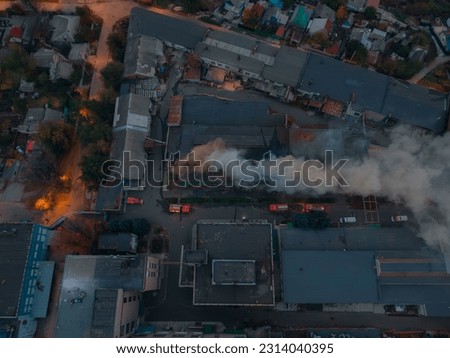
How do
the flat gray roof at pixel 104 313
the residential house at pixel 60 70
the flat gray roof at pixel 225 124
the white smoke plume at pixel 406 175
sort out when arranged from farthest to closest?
the residential house at pixel 60 70
the flat gray roof at pixel 225 124
the white smoke plume at pixel 406 175
the flat gray roof at pixel 104 313

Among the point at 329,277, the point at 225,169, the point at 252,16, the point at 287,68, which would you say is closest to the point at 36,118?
the point at 225,169

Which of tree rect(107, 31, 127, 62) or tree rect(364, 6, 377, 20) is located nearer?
tree rect(107, 31, 127, 62)

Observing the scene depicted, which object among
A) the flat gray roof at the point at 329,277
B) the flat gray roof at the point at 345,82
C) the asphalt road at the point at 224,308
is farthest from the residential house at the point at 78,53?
the flat gray roof at the point at 329,277

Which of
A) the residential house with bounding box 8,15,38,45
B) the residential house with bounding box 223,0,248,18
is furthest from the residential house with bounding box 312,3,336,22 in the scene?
the residential house with bounding box 8,15,38,45

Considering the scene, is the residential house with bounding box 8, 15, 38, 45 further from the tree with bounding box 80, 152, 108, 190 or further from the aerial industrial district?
the tree with bounding box 80, 152, 108, 190

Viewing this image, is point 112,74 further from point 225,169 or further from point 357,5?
point 357,5

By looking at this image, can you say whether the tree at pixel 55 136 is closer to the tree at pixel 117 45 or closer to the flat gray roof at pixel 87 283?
the tree at pixel 117 45

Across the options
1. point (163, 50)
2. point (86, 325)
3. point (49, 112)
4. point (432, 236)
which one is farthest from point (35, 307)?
point (432, 236)
